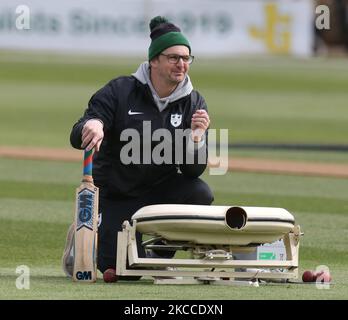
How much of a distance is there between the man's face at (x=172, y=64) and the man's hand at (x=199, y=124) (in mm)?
275

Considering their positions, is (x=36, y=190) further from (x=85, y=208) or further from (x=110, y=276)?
(x=85, y=208)

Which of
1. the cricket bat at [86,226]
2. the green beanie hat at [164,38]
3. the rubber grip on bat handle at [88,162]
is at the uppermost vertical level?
the green beanie hat at [164,38]

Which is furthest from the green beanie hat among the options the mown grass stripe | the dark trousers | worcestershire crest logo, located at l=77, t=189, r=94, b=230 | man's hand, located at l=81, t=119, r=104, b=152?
the mown grass stripe

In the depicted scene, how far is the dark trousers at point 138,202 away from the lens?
25.7 ft

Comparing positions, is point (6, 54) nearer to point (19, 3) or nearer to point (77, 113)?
point (19, 3)

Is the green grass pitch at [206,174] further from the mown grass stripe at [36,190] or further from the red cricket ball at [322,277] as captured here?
the red cricket ball at [322,277]

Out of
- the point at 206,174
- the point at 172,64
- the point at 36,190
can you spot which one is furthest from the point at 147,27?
the point at 172,64

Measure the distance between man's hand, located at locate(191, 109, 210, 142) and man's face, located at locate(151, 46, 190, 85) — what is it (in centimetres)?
27

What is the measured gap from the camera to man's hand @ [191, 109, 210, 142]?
7.45m

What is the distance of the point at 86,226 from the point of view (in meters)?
7.27

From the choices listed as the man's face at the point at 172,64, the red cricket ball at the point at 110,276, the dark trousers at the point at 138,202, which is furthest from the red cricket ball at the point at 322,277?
the man's face at the point at 172,64

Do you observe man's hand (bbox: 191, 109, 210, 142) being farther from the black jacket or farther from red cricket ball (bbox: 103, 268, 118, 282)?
red cricket ball (bbox: 103, 268, 118, 282)
